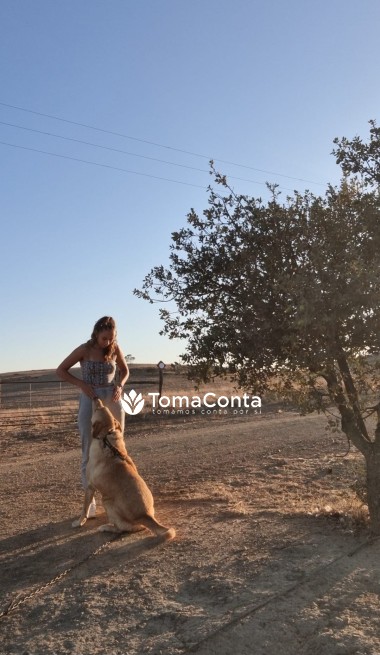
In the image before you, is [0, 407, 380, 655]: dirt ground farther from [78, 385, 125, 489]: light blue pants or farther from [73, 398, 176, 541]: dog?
[78, 385, 125, 489]: light blue pants

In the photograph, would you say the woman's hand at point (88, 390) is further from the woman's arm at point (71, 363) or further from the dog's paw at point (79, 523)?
the dog's paw at point (79, 523)

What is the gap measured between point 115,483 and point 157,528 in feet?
2.01

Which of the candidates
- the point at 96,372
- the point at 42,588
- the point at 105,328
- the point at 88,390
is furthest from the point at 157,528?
the point at 105,328

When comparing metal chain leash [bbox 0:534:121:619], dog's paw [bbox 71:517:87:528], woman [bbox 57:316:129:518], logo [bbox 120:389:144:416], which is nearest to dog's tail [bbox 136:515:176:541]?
metal chain leash [bbox 0:534:121:619]

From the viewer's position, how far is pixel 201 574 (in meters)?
5.15

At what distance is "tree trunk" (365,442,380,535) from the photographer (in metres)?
6.06

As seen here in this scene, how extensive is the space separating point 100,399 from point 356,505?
3053 millimetres

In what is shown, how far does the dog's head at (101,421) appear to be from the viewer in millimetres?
6445

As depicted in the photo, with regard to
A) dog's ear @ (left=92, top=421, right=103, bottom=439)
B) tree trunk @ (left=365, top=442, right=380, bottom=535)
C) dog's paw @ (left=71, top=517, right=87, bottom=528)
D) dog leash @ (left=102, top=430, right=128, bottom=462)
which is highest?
dog's ear @ (left=92, top=421, right=103, bottom=439)

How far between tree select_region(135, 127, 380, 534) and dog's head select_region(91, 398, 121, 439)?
101cm

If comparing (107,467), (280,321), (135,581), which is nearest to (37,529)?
(107,467)

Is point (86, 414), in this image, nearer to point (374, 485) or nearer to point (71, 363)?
point (71, 363)

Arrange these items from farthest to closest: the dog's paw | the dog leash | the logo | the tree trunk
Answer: the logo
the dog's paw
the dog leash
the tree trunk

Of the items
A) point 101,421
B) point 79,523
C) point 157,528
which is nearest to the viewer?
point 157,528
